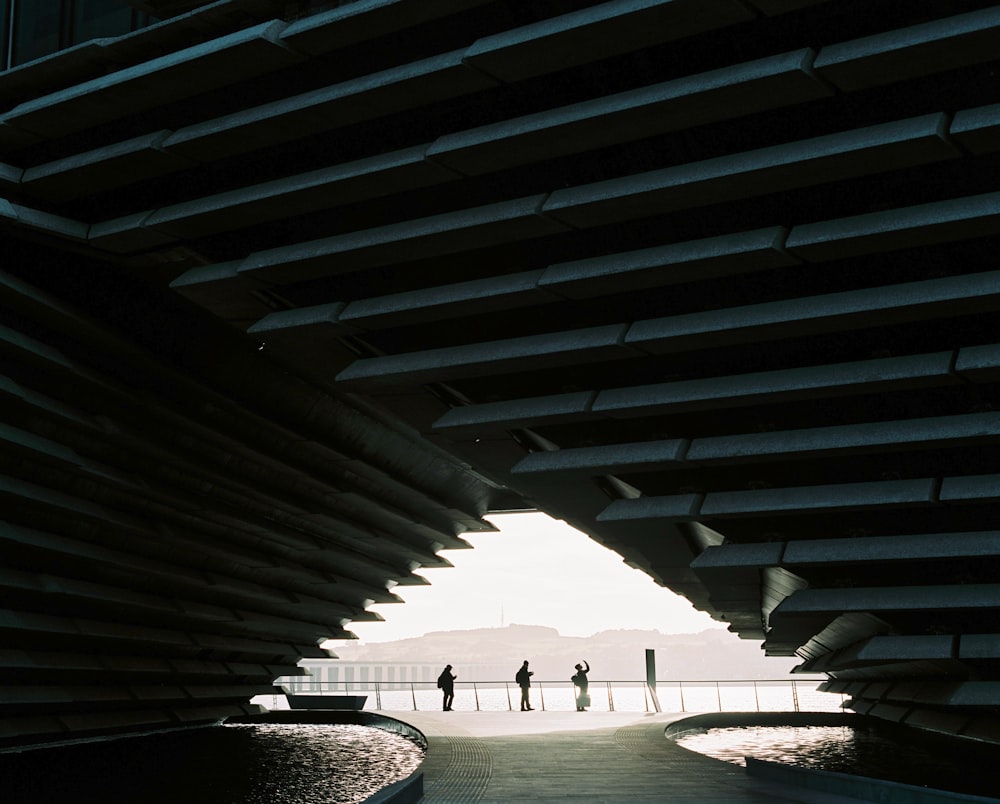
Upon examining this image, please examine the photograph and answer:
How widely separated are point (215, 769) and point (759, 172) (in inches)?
445

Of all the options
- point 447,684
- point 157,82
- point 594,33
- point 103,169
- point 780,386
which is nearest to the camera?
point 594,33

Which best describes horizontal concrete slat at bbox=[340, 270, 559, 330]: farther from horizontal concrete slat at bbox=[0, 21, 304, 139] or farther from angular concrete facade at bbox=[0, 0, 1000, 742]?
horizontal concrete slat at bbox=[0, 21, 304, 139]

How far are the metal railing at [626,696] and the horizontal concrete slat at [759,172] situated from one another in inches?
795

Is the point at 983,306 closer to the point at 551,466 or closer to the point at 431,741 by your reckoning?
the point at 551,466

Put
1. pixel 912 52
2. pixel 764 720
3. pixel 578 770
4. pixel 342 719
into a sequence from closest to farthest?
pixel 912 52 < pixel 578 770 < pixel 764 720 < pixel 342 719

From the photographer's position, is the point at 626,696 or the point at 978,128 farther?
the point at 626,696

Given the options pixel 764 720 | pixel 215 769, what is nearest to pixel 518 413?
pixel 215 769

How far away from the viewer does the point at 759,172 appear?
7180 millimetres

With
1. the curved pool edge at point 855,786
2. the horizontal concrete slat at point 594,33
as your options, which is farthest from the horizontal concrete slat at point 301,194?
the curved pool edge at point 855,786

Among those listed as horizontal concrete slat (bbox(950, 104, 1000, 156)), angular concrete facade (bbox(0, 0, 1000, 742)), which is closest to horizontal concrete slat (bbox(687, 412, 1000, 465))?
angular concrete facade (bbox(0, 0, 1000, 742))

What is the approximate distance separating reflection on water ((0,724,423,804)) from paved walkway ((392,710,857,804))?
0.80 m

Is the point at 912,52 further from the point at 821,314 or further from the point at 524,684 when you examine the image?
the point at 524,684

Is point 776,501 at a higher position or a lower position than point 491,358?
lower

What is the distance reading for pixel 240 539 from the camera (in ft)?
56.2
